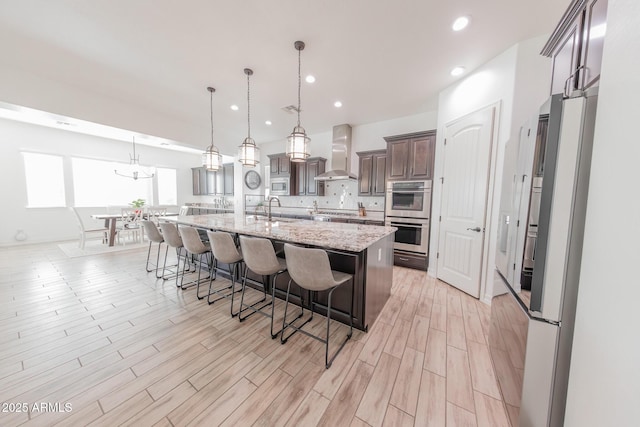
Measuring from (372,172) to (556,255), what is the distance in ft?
12.3

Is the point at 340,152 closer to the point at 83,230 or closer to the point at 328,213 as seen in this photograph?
the point at 328,213

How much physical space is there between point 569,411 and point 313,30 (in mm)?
3118

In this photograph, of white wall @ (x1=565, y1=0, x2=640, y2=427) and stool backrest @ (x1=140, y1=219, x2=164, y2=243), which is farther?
stool backrest @ (x1=140, y1=219, x2=164, y2=243)

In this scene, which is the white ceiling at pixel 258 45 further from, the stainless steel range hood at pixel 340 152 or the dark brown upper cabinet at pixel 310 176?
the dark brown upper cabinet at pixel 310 176

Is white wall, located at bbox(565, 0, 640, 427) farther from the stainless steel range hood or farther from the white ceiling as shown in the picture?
the stainless steel range hood

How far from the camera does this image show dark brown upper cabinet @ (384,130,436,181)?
361cm

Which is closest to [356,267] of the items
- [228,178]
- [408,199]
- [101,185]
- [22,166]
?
[408,199]

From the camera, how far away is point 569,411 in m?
0.90

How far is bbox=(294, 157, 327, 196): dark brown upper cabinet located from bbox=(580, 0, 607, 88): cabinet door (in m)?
4.64

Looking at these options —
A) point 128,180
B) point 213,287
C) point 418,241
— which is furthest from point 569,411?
point 128,180

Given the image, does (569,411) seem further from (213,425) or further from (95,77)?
(95,77)

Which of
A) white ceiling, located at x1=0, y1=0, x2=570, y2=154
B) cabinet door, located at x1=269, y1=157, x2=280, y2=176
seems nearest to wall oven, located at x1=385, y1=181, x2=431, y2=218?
white ceiling, located at x1=0, y1=0, x2=570, y2=154

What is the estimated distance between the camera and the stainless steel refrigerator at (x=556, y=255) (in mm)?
931

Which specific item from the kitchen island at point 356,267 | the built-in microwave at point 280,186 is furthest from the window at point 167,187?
the kitchen island at point 356,267
